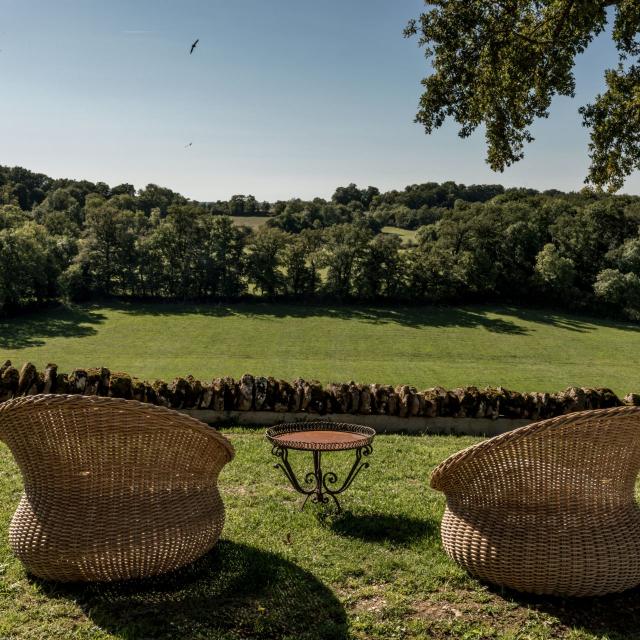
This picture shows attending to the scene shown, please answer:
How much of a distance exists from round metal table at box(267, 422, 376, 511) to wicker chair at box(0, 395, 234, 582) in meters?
1.39

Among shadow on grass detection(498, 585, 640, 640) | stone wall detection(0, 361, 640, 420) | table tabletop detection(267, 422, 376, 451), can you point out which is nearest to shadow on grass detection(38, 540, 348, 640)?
table tabletop detection(267, 422, 376, 451)

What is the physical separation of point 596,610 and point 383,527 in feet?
5.84

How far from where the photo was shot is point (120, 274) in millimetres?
54438

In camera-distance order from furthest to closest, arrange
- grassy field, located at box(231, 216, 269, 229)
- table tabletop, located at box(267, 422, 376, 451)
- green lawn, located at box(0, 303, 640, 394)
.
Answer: grassy field, located at box(231, 216, 269, 229) < green lawn, located at box(0, 303, 640, 394) < table tabletop, located at box(267, 422, 376, 451)

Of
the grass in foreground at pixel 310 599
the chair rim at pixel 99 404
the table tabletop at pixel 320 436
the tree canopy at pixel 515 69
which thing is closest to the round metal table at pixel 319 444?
the table tabletop at pixel 320 436

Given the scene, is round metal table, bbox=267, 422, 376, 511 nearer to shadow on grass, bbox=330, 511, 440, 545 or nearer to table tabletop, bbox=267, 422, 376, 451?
table tabletop, bbox=267, 422, 376, 451

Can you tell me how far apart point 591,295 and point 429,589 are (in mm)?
54405

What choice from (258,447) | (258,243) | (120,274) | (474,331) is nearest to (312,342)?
(474,331)

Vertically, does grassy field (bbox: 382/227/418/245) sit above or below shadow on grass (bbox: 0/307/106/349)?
above

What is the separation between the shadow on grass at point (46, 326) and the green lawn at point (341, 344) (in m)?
0.08

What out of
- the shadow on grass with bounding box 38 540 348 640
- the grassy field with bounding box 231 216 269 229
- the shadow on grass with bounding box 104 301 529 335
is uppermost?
the grassy field with bounding box 231 216 269 229

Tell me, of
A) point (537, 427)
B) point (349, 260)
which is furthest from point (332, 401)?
point (349, 260)

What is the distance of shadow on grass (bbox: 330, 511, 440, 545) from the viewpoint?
4.62 meters

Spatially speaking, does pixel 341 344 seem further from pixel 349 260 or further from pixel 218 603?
pixel 218 603
